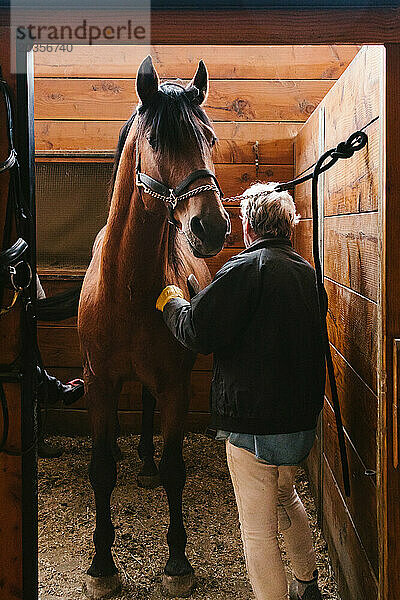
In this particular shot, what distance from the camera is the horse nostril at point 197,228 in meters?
1.66

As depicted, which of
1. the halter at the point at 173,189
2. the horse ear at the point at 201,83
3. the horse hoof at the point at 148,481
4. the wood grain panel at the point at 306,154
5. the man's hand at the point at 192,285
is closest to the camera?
the halter at the point at 173,189

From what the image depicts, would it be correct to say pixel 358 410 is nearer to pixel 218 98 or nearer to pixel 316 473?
pixel 316 473

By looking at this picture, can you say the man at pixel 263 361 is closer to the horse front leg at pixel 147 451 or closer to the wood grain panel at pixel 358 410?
the wood grain panel at pixel 358 410

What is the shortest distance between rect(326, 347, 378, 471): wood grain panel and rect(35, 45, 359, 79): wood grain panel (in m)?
1.90

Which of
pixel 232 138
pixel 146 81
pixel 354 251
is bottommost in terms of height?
pixel 354 251

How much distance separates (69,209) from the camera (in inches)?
140

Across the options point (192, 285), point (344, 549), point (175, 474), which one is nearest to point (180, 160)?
point (192, 285)

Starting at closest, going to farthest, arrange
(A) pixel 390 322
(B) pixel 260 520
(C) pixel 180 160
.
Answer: (A) pixel 390 322 < (B) pixel 260 520 < (C) pixel 180 160

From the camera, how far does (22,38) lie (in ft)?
4.30

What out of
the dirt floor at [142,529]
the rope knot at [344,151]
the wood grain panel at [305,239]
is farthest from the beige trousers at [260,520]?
the wood grain panel at [305,239]

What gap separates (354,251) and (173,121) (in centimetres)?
61

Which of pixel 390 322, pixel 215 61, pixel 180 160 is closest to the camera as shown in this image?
pixel 390 322

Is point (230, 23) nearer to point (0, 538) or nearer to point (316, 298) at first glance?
point (316, 298)

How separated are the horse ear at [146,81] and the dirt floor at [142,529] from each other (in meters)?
1.55
